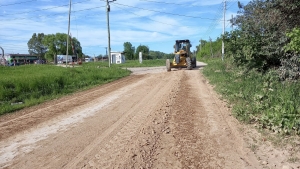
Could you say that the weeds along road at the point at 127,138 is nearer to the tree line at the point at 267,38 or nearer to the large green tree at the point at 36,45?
the tree line at the point at 267,38

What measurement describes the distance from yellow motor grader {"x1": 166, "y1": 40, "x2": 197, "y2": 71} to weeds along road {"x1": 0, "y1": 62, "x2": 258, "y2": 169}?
14878 millimetres

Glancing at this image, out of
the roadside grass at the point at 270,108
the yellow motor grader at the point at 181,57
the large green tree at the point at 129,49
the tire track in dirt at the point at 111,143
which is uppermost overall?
the large green tree at the point at 129,49

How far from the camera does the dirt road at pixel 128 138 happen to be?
13.0ft

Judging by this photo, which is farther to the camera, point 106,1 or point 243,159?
point 106,1

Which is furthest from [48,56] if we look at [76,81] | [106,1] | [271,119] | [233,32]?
[271,119]

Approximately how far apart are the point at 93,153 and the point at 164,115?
8.62ft

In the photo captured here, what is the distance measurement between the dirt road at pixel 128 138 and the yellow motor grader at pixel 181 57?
14.9 m

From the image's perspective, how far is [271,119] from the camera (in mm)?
5137

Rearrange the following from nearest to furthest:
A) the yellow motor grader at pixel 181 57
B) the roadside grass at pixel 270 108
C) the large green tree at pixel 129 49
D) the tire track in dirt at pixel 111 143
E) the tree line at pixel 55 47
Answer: the tire track in dirt at pixel 111 143, the roadside grass at pixel 270 108, the yellow motor grader at pixel 181 57, the tree line at pixel 55 47, the large green tree at pixel 129 49

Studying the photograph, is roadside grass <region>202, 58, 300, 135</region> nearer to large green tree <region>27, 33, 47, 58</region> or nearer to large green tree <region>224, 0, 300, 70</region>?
large green tree <region>224, 0, 300, 70</region>

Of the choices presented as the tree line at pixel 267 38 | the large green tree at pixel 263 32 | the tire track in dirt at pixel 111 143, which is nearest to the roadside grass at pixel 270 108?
the tree line at pixel 267 38

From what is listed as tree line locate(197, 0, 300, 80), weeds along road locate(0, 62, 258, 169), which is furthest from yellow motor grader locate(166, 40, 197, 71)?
weeds along road locate(0, 62, 258, 169)

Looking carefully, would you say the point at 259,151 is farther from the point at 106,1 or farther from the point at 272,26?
the point at 106,1

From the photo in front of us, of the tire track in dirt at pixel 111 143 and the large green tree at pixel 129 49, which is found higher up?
the large green tree at pixel 129 49
